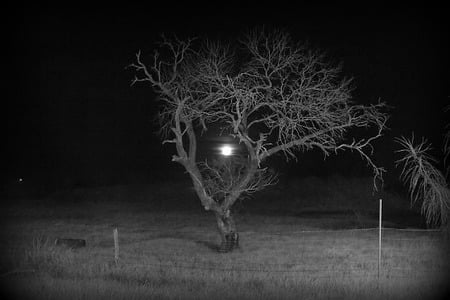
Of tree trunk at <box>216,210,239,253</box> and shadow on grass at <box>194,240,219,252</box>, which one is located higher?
tree trunk at <box>216,210,239,253</box>

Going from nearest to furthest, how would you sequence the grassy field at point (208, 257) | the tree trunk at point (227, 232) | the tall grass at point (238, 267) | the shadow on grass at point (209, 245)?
the tall grass at point (238, 267), the grassy field at point (208, 257), the tree trunk at point (227, 232), the shadow on grass at point (209, 245)

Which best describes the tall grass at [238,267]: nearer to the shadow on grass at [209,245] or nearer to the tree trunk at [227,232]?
the shadow on grass at [209,245]

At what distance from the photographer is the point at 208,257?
16969 mm

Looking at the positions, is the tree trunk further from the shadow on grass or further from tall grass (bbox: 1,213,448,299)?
the shadow on grass

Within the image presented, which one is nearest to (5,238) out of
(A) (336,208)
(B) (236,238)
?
(B) (236,238)

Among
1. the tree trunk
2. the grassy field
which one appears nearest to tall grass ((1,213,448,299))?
the grassy field

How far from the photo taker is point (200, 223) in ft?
87.1

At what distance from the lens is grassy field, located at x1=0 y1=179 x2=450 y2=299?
11.0m

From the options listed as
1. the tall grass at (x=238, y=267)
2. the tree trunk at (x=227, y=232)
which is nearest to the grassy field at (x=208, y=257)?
the tall grass at (x=238, y=267)

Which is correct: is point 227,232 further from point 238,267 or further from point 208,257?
point 238,267

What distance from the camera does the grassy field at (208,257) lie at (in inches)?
433

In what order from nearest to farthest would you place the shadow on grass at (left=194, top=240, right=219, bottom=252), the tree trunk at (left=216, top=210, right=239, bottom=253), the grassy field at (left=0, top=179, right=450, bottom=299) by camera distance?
the grassy field at (left=0, top=179, right=450, bottom=299) < the tree trunk at (left=216, top=210, right=239, bottom=253) < the shadow on grass at (left=194, top=240, right=219, bottom=252)

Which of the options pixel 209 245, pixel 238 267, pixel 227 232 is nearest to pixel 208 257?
pixel 227 232

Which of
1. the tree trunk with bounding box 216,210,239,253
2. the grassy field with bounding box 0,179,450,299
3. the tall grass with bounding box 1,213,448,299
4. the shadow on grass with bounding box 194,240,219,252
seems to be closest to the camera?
the tall grass with bounding box 1,213,448,299
